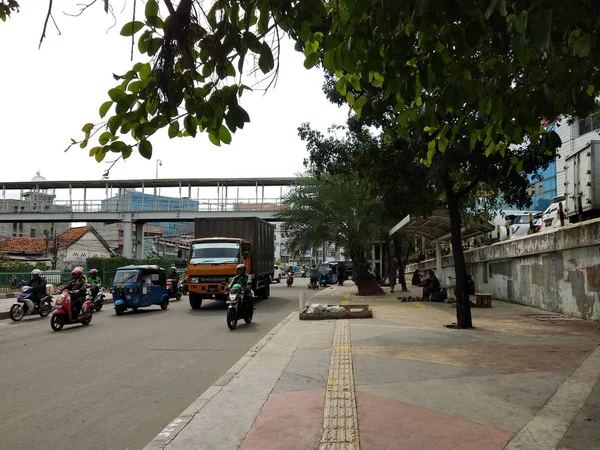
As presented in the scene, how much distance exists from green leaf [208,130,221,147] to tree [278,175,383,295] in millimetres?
21502

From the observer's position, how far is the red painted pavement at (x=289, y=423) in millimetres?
4281

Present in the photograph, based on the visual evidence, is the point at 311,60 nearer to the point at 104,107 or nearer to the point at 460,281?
the point at 104,107

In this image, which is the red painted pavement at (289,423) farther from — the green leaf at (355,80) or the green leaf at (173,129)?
the green leaf at (355,80)

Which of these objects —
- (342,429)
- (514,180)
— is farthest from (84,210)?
(342,429)

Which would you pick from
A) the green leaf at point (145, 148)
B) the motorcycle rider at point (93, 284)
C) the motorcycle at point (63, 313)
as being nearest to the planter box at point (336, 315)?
the motorcycle at point (63, 313)

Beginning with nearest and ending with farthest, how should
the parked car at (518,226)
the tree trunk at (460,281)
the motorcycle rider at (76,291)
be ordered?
the tree trunk at (460,281) → the motorcycle rider at (76,291) → the parked car at (518,226)

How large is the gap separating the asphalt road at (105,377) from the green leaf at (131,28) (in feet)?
11.3

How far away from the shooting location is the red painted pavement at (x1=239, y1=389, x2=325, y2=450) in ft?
14.0

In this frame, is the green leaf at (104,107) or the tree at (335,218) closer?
the green leaf at (104,107)

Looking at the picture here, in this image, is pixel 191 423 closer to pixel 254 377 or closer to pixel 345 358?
pixel 254 377

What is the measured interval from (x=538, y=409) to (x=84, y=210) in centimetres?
4822

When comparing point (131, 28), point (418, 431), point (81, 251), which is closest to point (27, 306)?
point (418, 431)

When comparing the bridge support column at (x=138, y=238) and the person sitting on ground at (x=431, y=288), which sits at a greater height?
the bridge support column at (x=138, y=238)

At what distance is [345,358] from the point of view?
25.9 feet
